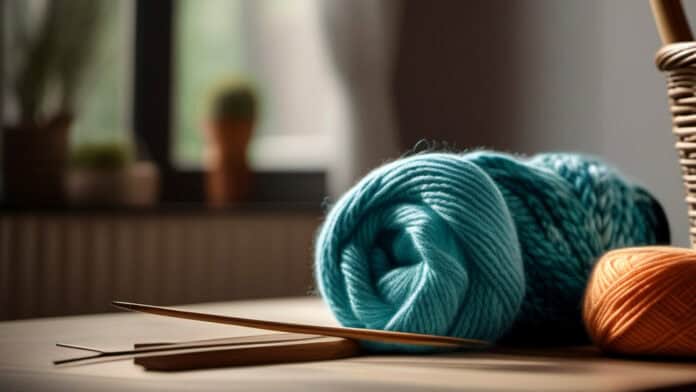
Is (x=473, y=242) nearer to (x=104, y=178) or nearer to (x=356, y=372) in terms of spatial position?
(x=356, y=372)

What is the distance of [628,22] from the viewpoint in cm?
148

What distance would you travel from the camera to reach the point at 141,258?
2.11 m

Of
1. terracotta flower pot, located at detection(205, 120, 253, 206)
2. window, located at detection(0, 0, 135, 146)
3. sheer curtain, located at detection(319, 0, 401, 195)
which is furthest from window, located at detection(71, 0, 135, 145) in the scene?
sheer curtain, located at detection(319, 0, 401, 195)

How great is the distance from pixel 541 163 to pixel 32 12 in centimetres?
182

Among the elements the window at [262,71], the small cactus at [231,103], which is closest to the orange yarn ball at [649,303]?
the small cactus at [231,103]

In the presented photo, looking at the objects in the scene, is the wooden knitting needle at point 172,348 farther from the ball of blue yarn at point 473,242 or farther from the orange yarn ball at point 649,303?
the orange yarn ball at point 649,303

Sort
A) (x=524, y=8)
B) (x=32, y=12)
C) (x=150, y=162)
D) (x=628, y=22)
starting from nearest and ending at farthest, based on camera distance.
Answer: (x=628, y=22) < (x=524, y=8) < (x=32, y=12) < (x=150, y=162)

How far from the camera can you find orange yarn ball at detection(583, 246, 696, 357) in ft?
1.96

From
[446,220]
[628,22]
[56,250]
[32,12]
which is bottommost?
[56,250]

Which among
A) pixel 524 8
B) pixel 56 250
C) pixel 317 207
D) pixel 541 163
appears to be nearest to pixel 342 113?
pixel 317 207

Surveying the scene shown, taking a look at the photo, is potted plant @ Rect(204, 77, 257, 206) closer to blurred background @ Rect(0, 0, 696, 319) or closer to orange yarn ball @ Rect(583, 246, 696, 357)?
blurred background @ Rect(0, 0, 696, 319)

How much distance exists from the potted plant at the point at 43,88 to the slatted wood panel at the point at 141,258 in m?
0.16

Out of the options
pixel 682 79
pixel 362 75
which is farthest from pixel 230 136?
pixel 682 79

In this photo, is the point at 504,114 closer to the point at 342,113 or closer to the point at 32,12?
the point at 342,113
